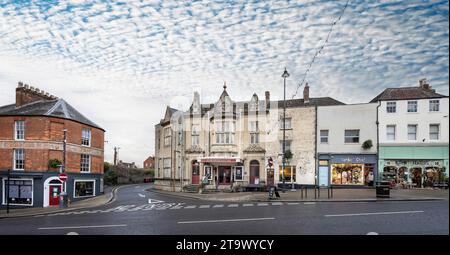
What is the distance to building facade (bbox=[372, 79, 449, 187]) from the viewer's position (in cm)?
1789

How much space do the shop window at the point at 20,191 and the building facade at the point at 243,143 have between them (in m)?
11.2

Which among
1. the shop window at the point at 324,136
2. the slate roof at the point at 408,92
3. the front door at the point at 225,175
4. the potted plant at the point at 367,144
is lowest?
the front door at the point at 225,175

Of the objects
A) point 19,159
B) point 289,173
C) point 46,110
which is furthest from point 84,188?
point 289,173

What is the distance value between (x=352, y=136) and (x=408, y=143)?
3.92 metres

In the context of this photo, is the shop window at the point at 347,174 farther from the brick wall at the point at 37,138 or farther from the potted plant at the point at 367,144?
the brick wall at the point at 37,138

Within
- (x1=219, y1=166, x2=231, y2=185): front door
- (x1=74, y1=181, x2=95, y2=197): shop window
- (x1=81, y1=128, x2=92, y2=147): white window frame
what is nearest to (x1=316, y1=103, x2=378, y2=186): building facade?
(x1=219, y1=166, x2=231, y2=185): front door

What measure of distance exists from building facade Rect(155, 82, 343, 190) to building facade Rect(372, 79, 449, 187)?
4734 mm

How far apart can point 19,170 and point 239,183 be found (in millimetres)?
16857

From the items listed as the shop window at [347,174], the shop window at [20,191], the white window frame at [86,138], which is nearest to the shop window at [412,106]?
the shop window at [347,174]

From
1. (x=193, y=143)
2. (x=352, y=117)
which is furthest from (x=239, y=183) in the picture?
(x=352, y=117)

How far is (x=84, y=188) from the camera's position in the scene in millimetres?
23906

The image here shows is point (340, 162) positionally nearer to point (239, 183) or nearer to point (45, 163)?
point (239, 183)

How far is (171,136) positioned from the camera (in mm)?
28578

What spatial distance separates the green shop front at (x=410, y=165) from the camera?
18.5 m
